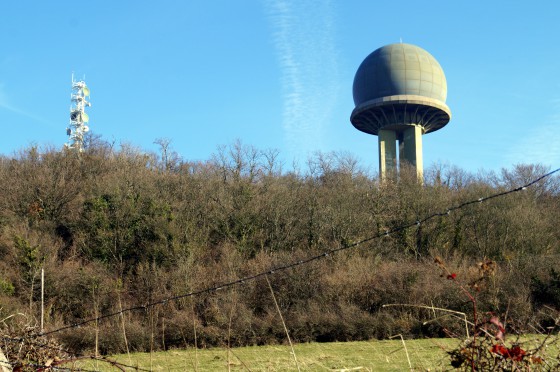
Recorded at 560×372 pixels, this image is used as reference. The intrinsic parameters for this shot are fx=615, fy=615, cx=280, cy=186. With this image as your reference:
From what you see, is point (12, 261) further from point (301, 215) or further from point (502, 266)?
point (502, 266)

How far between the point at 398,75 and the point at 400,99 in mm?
1995

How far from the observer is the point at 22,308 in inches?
1014

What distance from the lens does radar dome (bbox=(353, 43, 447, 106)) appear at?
48.2 meters

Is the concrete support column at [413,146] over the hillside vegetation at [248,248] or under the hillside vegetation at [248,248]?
over

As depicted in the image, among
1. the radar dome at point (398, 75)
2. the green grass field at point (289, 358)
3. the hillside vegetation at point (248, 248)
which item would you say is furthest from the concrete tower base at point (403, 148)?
the green grass field at point (289, 358)

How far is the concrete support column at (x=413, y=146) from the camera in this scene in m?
50.3

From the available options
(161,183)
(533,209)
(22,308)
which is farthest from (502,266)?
(22,308)

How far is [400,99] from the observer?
157 feet

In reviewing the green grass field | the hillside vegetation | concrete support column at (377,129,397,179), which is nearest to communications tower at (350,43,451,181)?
concrete support column at (377,129,397,179)

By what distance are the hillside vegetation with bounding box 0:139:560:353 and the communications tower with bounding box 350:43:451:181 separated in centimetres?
917

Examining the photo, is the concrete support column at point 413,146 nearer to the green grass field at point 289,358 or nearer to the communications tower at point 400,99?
the communications tower at point 400,99

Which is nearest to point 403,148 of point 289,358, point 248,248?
point 248,248

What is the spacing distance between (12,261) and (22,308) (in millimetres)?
4288

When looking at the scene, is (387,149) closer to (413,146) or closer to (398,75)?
(413,146)
